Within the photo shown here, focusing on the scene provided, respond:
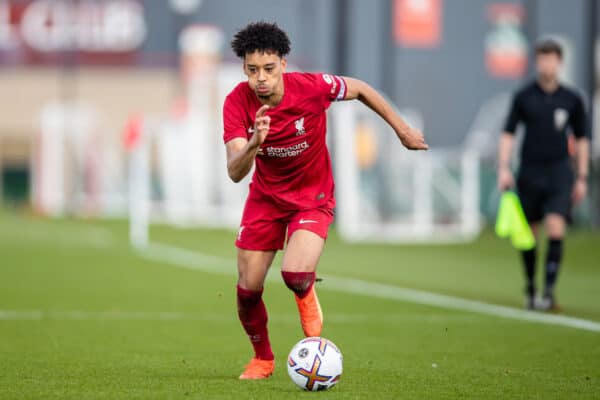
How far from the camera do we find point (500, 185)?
445 inches

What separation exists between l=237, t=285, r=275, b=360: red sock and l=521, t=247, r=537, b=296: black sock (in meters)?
4.52

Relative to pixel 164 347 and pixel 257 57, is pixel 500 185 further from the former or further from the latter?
pixel 257 57

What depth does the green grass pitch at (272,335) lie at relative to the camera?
270 inches

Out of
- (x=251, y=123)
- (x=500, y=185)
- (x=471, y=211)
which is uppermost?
(x=251, y=123)

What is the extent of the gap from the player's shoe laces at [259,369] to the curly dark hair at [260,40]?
174 centimetres

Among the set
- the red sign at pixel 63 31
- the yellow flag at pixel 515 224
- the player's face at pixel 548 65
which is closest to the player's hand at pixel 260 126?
the player's face at pixel 548 65

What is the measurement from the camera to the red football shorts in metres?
7.32

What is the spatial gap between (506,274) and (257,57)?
31.1 ft

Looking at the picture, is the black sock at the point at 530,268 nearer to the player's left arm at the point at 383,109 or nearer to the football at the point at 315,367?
the player's left arm at the point at 383,109

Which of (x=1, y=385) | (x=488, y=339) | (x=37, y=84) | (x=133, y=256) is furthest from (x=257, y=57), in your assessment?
(x=37, y=84)

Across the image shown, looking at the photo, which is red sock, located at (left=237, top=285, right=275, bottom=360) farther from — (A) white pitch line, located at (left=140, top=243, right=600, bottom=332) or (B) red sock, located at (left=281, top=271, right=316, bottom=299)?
(A) white pitch line, located at (left=140, top=243, right=600, bottom=332)

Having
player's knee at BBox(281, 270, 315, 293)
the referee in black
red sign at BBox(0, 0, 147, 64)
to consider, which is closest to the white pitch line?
the referee in black

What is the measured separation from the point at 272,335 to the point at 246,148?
3338mm

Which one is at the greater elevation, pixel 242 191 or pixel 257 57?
pixel 257 57
